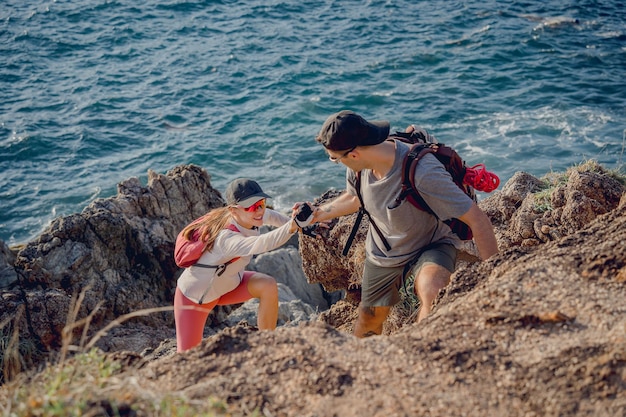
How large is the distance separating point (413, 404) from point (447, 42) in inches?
991

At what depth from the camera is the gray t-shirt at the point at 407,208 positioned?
17.0 feet

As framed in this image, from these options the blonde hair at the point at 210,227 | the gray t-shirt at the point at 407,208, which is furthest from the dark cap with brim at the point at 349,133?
the blonde hair at the point at 210,227

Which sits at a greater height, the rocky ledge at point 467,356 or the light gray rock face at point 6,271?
the rocky ledge at point 467,356

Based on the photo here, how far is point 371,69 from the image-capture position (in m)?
25.5

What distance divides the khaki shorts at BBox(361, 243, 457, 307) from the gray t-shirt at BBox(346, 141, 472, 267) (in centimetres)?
7

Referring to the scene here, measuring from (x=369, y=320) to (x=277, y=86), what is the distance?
64.5 ft

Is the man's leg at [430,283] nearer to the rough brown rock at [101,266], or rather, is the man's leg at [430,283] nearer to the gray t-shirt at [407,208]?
the gray t-shirt at [407,208]

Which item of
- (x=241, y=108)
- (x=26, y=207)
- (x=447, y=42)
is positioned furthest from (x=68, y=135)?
(x=447, y=42)

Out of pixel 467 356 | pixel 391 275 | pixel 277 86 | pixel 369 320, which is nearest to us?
pixel 467 356

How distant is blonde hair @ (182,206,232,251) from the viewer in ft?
21.4

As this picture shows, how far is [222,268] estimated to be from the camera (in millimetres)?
6617

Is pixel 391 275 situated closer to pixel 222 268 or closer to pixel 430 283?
pixel 430 283

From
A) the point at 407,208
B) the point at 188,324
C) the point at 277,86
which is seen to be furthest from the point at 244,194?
the point at 277,86

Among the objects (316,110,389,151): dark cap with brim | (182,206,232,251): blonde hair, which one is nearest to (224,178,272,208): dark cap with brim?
(182,206,232,251): blonde hair
